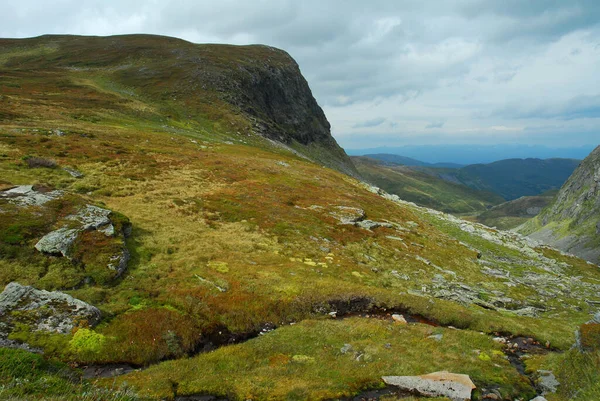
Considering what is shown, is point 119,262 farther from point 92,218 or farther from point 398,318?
point 398,318

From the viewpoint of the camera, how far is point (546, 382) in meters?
15.6

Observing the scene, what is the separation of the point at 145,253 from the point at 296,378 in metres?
16.1

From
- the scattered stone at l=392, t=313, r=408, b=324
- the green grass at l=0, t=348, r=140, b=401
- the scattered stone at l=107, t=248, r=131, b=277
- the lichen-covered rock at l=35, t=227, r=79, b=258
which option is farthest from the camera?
the scattered stone at l=392, t=313, r=408, b=324

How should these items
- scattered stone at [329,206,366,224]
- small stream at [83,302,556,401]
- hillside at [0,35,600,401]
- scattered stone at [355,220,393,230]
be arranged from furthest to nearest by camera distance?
scattered stone at [329,206,366,224] → scattered stone at [355,220,393,230] → hillside at [0,35,600,401] → small stream at [83,302,556,401]

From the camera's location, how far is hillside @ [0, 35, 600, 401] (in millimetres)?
14156

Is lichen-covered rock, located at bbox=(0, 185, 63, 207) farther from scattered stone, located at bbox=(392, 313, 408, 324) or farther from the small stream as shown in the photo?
scattered stone, located at bbox=(392, 313, 408, 324)

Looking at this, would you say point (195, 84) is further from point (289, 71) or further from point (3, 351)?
point (3, 351)

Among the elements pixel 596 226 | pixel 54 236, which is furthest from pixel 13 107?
pixel 596 226

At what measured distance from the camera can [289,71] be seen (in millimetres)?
180000

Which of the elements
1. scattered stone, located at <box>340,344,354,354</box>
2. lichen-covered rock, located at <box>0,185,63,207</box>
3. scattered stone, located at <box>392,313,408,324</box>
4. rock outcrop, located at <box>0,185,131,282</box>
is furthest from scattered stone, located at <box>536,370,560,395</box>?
lichen-covered rock, located at <box>0,185,63,207</box>

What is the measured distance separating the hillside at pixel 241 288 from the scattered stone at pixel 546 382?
0.26ft

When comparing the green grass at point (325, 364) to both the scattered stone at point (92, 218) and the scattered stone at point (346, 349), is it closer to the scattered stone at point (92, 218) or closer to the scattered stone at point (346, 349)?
the scattered stone at point (346, 349)

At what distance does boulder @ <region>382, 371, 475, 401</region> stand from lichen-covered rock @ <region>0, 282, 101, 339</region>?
14606 mm

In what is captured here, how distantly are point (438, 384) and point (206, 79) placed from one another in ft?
455
